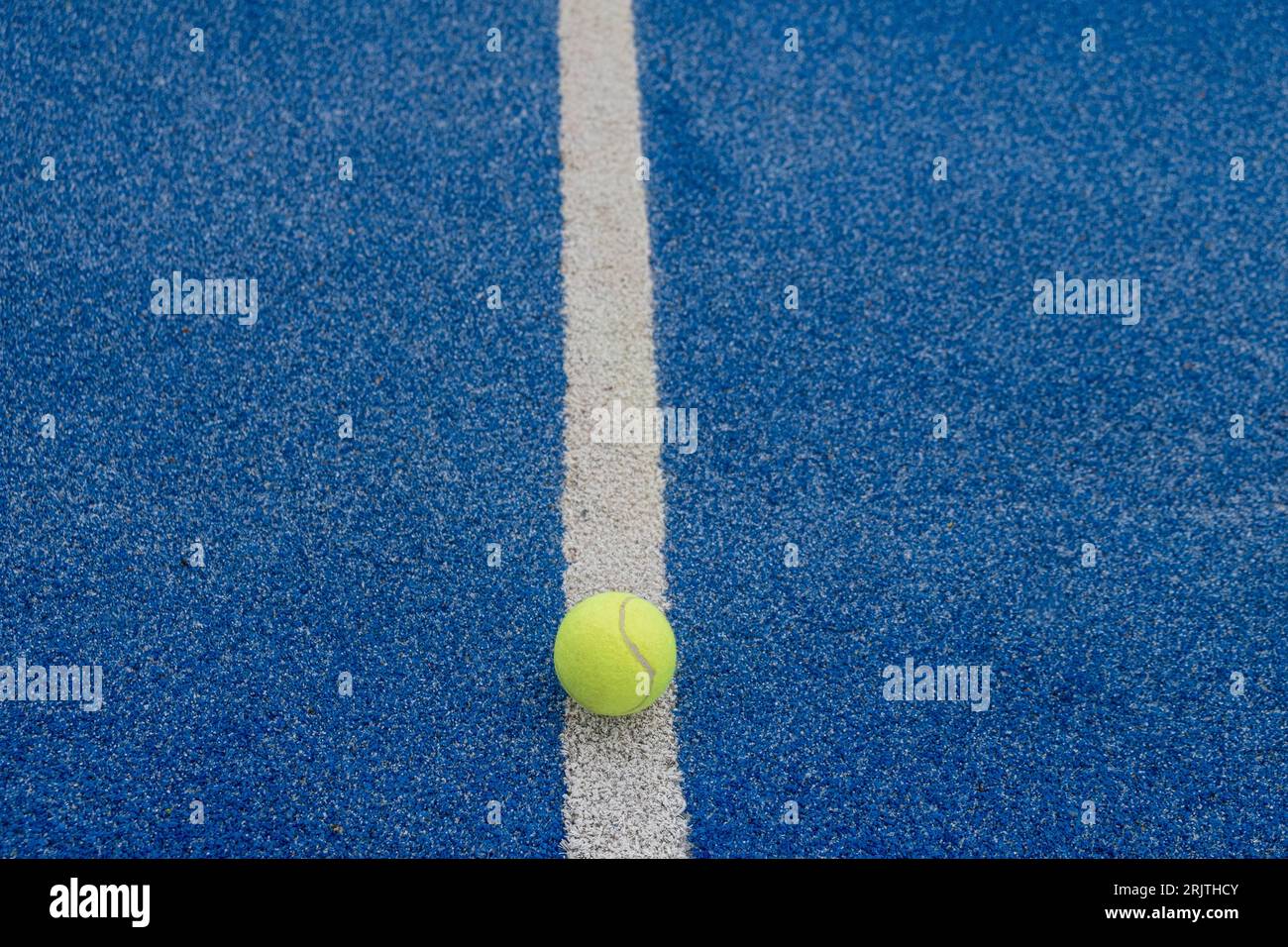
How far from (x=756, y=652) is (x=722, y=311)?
45.9 inches

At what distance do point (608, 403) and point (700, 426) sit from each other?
291 mm

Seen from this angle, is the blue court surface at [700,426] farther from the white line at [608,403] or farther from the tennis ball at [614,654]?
the tennis ball at [614,654]

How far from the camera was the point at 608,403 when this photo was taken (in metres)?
3.04

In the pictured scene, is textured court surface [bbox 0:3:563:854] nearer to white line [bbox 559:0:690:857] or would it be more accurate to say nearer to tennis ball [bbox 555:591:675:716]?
white line [bbox 559:0:690:857]

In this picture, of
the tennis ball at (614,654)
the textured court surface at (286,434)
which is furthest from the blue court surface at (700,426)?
the tennis ball at (614,654)

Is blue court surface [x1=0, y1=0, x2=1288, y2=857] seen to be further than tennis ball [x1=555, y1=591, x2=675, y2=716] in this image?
Yes

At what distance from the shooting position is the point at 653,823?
243cm

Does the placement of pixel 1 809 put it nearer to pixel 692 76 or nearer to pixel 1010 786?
pixel 1010 786

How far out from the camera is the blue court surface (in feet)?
8.23

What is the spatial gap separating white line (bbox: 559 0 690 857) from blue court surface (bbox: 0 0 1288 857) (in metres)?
0.07

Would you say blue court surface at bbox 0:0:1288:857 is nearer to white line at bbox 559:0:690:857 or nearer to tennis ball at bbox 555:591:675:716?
white line at bbox 559:0:690:857

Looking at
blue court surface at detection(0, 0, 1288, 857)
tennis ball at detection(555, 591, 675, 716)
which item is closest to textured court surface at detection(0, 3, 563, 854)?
blue court surface at detection(0, 0, 1288, 857)

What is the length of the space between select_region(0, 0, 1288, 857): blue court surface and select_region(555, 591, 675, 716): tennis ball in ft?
0.60
